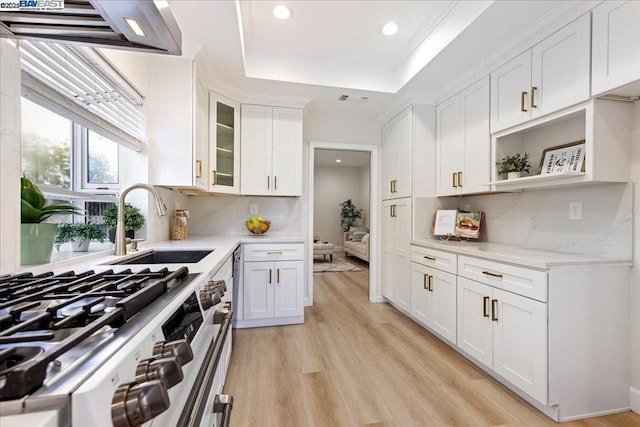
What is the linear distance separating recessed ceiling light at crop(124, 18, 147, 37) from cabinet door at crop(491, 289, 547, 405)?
2241mm

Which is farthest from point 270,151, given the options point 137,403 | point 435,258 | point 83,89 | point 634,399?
point 634,399

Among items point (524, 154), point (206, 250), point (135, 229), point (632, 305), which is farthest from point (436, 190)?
point (135, 229)

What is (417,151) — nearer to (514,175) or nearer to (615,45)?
(514,175)

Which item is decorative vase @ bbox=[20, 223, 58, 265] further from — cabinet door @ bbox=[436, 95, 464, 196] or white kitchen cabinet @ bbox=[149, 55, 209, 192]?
cabinet door @ bbox=[436, 95, 464, 196]

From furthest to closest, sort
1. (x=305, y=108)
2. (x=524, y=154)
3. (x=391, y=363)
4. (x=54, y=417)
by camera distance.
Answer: (x=305, y=108)
(x=524, y=154)
(x=391, y=363)
(x=54, y=417)

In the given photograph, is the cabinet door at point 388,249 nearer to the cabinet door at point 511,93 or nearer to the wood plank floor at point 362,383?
the wood plank floor at point 362,383

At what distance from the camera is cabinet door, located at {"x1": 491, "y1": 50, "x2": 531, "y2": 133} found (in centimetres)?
204

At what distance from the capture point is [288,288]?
2.94 m

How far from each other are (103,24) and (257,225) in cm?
246

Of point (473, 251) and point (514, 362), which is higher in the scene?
point (473, 251)

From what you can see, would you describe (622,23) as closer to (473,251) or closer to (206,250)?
(473,251)

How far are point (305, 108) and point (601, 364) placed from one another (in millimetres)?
3399

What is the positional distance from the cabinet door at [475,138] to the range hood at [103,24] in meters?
2.40

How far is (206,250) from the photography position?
2059 mm
